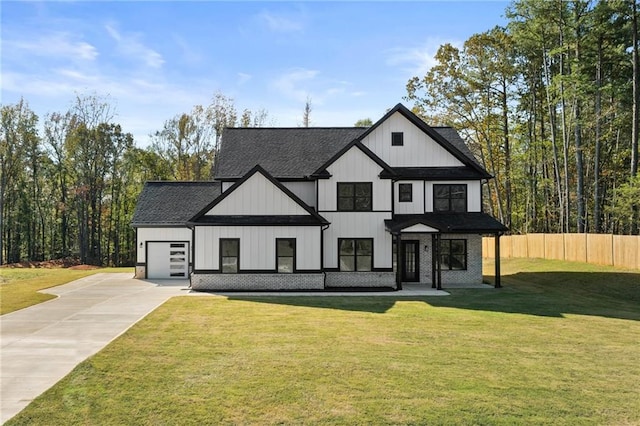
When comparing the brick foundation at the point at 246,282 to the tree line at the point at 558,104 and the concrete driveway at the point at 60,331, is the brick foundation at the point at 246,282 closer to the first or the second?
the concrete driveway at the point at 60,331

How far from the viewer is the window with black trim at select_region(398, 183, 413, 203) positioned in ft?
82.0

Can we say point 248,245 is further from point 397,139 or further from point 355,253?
point 397,139

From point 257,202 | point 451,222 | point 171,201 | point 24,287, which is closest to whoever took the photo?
→ point 257,202

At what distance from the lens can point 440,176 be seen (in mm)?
24781

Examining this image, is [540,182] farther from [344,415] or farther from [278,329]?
[344,415]

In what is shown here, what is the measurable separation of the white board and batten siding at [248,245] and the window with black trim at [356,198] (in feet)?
9.41

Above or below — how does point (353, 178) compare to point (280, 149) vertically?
below

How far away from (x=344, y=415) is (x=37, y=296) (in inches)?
682

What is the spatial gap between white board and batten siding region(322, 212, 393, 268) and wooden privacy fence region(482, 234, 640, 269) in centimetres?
1271

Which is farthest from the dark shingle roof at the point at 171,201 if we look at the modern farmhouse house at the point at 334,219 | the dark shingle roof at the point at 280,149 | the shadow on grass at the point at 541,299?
the shadow on grass at the point at 541,299

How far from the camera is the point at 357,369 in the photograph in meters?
9.73

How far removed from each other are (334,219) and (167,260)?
10362 mm

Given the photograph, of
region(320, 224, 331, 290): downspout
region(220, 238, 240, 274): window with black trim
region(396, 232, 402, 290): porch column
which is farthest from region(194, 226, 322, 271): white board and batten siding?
region(396, 232, 402, 290): porch column

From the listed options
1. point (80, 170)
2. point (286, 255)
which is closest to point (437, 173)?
point (286, 255)
